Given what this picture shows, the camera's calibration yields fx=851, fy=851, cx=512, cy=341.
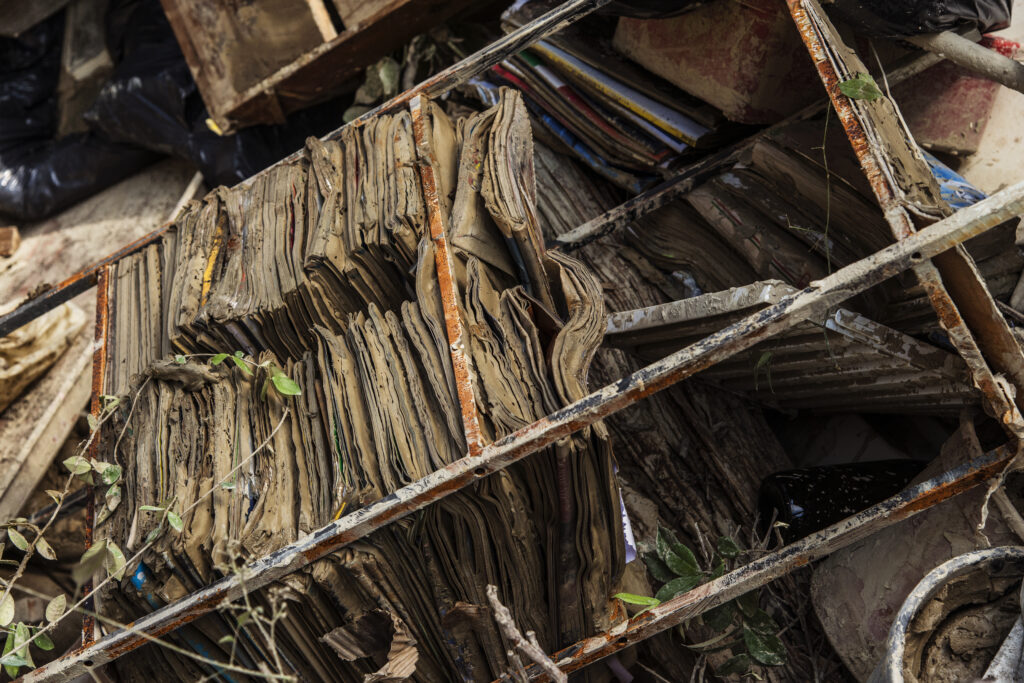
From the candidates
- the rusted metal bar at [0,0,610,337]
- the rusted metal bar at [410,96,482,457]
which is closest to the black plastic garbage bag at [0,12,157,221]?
the rusted metal bar at [0,0,610,337]

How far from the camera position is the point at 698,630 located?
3.08 m

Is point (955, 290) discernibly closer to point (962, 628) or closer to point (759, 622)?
point (962, 628)

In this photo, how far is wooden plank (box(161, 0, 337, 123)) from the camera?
4.51 meters

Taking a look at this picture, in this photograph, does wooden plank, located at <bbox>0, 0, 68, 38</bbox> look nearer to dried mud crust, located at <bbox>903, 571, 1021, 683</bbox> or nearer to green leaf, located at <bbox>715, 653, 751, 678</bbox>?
green leaf, located at <bbox>715, 653, 751, 678</bbox>

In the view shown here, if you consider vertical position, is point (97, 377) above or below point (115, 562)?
above

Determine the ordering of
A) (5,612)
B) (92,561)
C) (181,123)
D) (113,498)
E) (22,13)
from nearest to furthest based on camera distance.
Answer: (92,561), (5,612), (113,498), (181,123), (22,13)

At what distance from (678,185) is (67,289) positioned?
2.54 m

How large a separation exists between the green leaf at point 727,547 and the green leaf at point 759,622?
20cm

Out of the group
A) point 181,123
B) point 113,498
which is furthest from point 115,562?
point 181,123

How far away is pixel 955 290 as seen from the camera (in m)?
2.32

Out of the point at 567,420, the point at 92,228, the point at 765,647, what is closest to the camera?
the point at 567,420

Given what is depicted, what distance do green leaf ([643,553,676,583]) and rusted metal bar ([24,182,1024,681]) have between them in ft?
3.29

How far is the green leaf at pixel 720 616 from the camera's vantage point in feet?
9.37

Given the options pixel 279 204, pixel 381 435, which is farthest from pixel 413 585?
pixel 279 204
